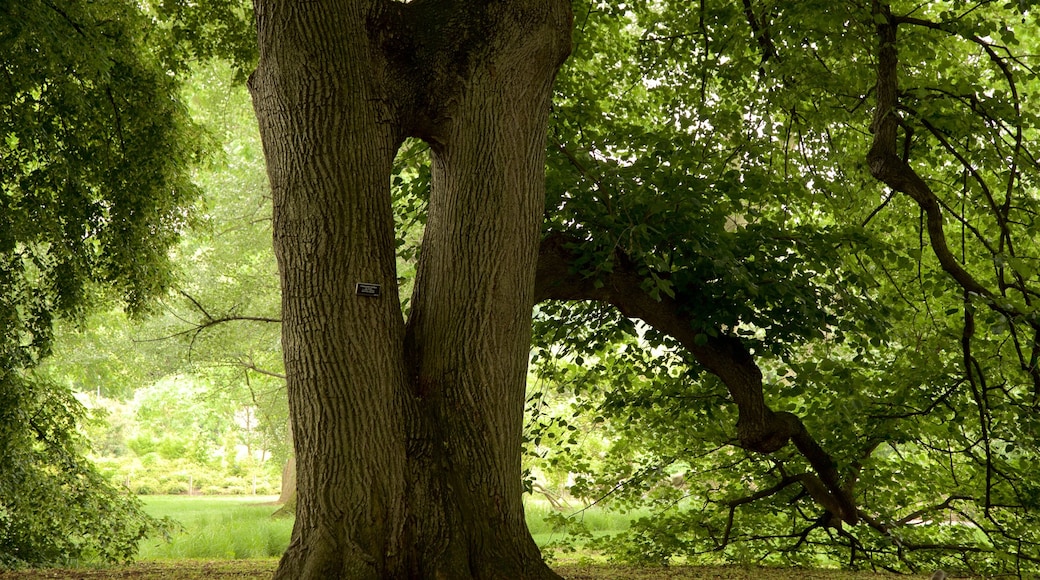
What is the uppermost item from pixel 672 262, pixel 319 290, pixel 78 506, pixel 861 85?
pixel 861 85

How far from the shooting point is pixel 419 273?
14.5 ft

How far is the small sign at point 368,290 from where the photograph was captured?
12.7 ft

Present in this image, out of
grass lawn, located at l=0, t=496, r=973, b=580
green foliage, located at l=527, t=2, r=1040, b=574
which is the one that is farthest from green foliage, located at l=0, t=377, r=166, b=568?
green foliage, located at l=527, t=2, r=1040, b=574

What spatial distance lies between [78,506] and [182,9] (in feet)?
15.4

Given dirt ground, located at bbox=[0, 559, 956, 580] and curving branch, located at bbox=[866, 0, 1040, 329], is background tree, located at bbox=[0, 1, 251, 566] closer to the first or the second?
dirt ground, located at bbox=[0, 559, 956, 580]

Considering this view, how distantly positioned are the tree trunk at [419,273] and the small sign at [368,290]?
0.09 feet

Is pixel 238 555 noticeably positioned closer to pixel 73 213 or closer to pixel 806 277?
pixel 73 213

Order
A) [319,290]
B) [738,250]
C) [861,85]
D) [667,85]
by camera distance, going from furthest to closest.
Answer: [667,85] → [861,85] → [738,250] → [319,290]

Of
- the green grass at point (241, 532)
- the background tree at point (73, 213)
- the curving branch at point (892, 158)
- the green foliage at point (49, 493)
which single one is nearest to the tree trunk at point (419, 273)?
the curving branch at point (892, 158)

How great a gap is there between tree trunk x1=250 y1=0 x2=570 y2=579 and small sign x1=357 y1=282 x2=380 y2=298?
1.1 inches

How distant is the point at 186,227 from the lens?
29.0ft

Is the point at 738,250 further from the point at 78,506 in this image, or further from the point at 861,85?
the point at 78,506

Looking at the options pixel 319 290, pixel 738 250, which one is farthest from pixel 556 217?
pixel 319 290

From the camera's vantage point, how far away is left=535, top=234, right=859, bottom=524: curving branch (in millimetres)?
5488
